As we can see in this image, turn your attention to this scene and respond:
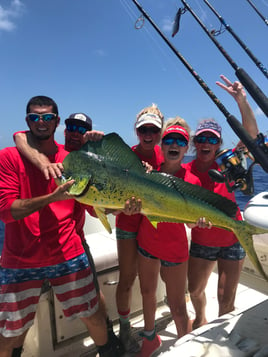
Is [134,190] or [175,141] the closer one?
[134,190]

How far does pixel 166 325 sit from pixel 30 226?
6.45 feet

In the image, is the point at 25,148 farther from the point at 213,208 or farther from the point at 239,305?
the point at 239,305

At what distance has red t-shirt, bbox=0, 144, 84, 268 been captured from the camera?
1935 millimetres

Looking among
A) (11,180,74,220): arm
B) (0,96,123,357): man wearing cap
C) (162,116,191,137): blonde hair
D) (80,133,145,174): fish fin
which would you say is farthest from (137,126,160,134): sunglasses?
(11,180,74,220): arm

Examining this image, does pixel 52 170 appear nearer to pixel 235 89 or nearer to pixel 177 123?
pixel 177 123

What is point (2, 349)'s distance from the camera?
1.91 meters

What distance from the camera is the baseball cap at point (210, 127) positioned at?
2337 mm

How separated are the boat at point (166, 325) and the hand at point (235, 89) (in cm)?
175

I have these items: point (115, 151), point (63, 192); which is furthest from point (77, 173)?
point (115, 151)

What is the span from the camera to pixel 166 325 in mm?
3010

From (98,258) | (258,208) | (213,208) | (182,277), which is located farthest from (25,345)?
(258,208)

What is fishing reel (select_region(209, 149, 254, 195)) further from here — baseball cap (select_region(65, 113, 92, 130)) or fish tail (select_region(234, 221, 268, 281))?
baseball cap (select_region(65, 113, 92, 130))

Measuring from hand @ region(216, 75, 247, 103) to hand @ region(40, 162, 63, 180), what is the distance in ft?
5.77

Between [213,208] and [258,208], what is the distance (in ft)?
1.86
